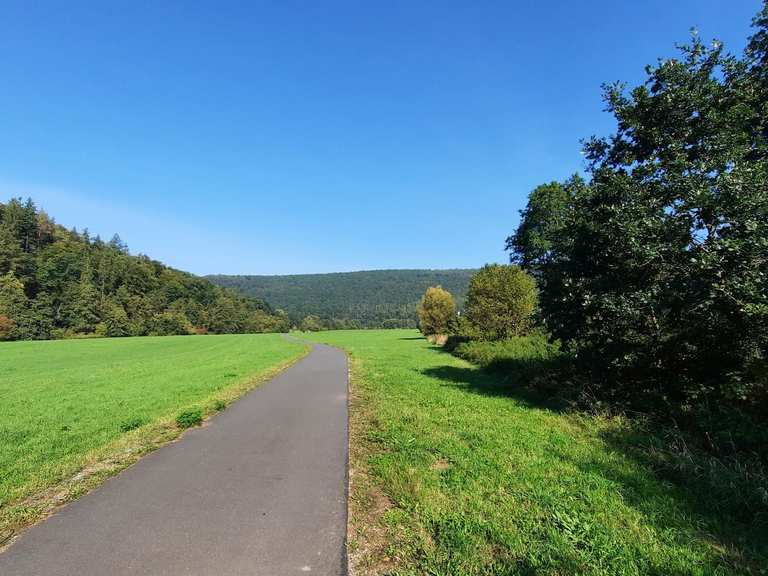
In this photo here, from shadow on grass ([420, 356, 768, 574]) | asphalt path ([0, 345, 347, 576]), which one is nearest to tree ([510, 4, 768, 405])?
shadow on grass ([420, 356, 768, 574])

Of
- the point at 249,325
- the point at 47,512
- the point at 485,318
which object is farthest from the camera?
the point at 249,325

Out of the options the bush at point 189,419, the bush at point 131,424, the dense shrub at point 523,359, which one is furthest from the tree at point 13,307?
the bush at point 189,419

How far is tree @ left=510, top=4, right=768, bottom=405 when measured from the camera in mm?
6574

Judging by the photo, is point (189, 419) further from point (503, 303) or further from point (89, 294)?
point (89, 294)

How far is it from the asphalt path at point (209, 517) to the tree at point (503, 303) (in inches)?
756

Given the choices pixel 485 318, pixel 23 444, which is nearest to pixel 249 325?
pixel 485 318

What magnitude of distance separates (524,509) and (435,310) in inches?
1704

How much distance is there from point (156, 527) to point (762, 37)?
1656cm

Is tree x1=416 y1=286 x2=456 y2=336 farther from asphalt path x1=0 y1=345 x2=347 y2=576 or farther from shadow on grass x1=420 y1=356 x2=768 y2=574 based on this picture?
asphalt path x1=0 y1=345 x2=347 y2=576

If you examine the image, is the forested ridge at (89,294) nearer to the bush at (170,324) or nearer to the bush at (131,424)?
the bush at (170,324)

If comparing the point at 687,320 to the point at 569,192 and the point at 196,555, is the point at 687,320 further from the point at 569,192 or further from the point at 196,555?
the point at 196,555

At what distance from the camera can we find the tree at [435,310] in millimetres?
46281

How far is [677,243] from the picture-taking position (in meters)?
7.25

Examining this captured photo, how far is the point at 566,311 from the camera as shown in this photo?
31.0ft
